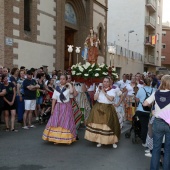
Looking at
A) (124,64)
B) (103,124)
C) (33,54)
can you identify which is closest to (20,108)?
(103,124)

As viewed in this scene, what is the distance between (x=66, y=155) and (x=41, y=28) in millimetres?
12017

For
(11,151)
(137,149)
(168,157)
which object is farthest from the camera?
(137,149)

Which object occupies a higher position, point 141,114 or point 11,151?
point 141,114

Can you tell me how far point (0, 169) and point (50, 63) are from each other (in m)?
13.3

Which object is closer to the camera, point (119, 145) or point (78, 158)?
point (78, 158)

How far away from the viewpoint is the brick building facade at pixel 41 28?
49.1ft

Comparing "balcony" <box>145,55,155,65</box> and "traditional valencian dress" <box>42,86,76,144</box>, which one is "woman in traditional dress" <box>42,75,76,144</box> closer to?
"traditional valencian dress" <box>42,86,76,144</box>

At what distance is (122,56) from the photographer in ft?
111

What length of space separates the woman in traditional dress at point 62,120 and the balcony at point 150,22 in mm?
37200

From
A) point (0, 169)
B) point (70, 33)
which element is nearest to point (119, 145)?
point (0, 169)

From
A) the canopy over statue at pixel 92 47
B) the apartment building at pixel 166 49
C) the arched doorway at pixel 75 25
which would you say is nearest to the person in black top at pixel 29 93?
the canopy over statue at pixel 92 47

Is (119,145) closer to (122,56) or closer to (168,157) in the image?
(168,157)

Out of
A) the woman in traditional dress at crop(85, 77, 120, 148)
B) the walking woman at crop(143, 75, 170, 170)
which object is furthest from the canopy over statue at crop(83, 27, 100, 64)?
the walking woman at crop(143, 75, 170, 170)

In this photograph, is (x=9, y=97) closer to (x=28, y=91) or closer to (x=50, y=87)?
(x=28, y=91)
